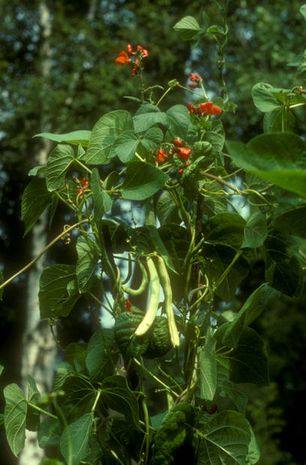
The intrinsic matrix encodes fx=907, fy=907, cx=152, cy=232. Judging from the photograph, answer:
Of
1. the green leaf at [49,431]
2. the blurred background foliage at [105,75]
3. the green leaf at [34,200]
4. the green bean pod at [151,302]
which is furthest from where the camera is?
the blurred background foliage at [105,75]

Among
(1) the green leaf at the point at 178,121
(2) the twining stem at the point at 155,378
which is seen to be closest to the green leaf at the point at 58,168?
(1) the green leaf at the point at 178,121

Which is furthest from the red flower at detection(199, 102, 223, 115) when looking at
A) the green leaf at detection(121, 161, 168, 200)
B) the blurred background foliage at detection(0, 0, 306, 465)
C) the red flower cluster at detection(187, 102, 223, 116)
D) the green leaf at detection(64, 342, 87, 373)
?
the blurred background foliage at detection(0, 0, 306, 465)

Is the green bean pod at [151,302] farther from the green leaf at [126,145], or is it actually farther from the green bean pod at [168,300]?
the green leaf at [126,145]

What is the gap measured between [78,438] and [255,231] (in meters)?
0.28

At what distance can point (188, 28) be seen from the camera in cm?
118

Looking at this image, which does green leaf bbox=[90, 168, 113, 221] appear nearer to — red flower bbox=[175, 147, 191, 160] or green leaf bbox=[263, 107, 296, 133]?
red flower bbox=[175, 147, 191, 160]

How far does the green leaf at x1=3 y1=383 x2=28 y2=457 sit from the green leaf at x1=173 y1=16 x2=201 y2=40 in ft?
1.67

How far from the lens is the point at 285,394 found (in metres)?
10.6

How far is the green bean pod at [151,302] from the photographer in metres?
0.88

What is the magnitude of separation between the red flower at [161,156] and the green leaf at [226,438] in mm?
282

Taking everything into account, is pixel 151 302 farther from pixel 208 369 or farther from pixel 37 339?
pixel 37 339

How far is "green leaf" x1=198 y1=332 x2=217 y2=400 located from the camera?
898 mm

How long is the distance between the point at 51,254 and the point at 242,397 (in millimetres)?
9163

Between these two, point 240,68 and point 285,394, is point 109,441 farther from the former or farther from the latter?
point 285,394
